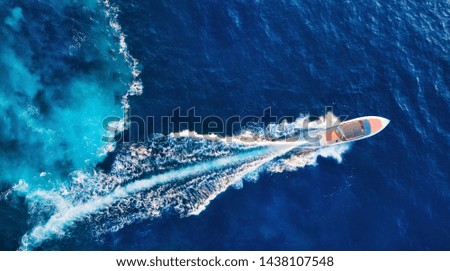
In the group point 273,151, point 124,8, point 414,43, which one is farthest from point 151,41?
point 414,43

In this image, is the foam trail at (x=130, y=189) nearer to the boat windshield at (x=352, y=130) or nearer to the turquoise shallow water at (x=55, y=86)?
the turquoise shallow water at (x=55, y=86)

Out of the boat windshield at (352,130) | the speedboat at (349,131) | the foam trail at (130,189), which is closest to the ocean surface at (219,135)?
the foam trail at (130,189)

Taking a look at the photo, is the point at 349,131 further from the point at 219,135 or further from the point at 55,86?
the point at 55,86

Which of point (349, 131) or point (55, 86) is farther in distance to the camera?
point (349, 131)

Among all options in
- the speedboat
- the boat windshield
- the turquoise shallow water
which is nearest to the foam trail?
the speedboat

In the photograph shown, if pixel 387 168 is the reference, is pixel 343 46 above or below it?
above

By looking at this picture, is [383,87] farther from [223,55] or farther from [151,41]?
[151,41]

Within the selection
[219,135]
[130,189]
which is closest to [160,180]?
[130,189]
